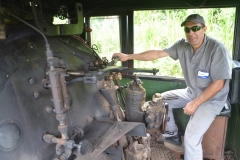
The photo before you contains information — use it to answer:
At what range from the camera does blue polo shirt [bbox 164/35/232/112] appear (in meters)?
2.20

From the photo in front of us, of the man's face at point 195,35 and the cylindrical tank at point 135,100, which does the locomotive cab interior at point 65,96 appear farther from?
the man's face at point 195,35

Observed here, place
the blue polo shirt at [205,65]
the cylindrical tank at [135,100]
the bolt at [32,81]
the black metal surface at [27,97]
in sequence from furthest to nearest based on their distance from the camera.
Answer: the blue polo shirt at [205,65], the cylindrical tank at [135,100], the bolt at [32,81], the black metal surface at [27,97]

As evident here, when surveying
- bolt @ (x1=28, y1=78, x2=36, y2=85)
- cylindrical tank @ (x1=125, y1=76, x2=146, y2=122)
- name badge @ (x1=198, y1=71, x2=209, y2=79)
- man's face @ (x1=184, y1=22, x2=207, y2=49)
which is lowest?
cylindrical tank @ (x1=125, y1=76, x2=146, y2=122)

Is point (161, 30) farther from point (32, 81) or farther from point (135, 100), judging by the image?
point (32, 81)

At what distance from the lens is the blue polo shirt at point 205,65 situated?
2203 millimetres

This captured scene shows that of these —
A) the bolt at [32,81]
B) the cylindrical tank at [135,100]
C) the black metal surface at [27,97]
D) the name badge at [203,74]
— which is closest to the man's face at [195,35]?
the name badge at [203,74]

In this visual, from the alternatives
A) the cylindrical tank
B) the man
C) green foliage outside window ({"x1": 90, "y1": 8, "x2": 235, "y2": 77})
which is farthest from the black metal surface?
green foliage outside window ({"x1": 90, "y1": 8, "x2": 235, "y2": 77})

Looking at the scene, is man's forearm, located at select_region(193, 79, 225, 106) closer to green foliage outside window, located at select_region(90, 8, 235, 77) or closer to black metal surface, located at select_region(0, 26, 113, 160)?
green foliage outside window, located at select_region(90, 8, 235, 77)

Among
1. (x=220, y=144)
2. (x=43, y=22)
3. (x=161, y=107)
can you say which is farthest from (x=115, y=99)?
(x=220, y=144)

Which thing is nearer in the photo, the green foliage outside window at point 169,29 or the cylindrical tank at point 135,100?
the cylindrical tank at point 135,100

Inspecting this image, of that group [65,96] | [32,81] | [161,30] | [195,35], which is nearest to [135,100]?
[65,96]

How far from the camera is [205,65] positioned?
7.63 feet

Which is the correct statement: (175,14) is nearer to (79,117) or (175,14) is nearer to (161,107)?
(161,107)

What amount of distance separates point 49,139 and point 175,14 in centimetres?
237
